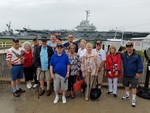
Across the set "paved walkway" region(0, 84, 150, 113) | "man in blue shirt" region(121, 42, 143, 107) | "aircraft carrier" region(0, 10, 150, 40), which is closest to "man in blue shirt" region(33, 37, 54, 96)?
"paved walkway" region(0, 84, 150, 113)

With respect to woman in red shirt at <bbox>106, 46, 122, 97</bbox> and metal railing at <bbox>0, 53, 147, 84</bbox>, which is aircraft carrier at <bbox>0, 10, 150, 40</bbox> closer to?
metal railing at <bbox>0, 53, 147, 84</bbox>

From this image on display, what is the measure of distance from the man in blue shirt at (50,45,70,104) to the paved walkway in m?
0.35

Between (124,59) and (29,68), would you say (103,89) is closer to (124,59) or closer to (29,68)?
(124,59)

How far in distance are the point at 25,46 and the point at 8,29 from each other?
242ft

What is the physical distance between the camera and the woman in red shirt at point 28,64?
6.67m

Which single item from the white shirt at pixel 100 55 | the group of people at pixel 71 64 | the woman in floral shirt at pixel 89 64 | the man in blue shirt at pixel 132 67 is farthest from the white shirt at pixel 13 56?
the man in blue shirt at pixel 132 67

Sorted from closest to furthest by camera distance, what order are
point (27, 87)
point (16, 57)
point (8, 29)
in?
point (16, 57) → point (27, 87) → point (8, 29)

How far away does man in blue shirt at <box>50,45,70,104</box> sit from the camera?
575 centimetres

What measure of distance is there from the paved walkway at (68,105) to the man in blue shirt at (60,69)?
0.35 meters

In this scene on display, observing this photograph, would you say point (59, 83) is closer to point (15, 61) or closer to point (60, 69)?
point (60, 69)

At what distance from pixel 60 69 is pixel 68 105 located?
960 millimetres

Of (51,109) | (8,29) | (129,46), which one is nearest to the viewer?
(51,109)

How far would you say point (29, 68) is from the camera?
6.95 m

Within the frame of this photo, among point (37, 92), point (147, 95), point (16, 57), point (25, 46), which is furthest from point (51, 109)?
point (147, 95)
